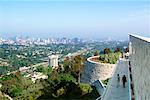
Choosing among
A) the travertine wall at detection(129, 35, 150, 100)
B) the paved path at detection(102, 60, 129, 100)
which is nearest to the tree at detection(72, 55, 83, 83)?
the paved path at detection(102, 60, 129, 100)

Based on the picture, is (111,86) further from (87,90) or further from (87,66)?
(87,66)

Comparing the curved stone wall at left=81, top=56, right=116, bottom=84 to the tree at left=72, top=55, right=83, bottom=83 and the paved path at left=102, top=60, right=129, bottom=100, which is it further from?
the paved path at left=102, top=60, right=129, bottom=100

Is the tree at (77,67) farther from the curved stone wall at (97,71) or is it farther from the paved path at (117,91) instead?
the paved path at (117,91)

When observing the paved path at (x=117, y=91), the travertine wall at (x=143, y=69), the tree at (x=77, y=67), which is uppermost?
the travertine wall at (x=143, y=69)

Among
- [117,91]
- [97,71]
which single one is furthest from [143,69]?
[97,71]

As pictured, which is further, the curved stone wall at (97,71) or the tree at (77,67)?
the tree at (77,67)

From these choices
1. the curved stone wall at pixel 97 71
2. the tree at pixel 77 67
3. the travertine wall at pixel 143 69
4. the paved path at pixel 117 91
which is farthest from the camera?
the tree at pixel 77 67

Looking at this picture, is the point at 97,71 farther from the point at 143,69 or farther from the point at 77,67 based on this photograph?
the point at 143,69

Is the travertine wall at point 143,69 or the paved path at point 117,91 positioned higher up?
the travertine wall at point 143,69

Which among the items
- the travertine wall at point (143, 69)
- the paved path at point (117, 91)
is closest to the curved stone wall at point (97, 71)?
the paved path at point (117, 91)
